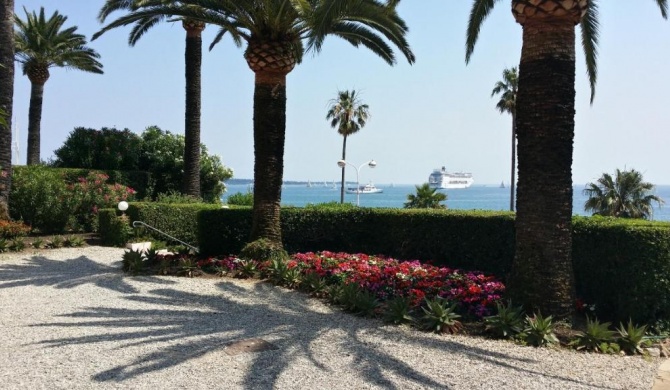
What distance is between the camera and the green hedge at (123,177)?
1889cm

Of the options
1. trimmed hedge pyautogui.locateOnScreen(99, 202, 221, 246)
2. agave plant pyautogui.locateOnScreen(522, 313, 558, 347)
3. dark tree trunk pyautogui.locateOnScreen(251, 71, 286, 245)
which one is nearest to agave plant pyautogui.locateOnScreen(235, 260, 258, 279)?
dark tree trunk pyautogui.locateOnScreen(251, 71, 286, 245)

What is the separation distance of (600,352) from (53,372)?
5481 mm

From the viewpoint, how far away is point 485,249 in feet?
32.0

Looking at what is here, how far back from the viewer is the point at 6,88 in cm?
1559

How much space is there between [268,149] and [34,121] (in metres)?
20.0

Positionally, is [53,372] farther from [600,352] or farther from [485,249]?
[485,249]

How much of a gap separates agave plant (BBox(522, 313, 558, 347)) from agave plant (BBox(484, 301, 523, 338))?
4.9 inches

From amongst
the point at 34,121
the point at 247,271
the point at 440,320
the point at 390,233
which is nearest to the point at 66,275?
the point at 247,271

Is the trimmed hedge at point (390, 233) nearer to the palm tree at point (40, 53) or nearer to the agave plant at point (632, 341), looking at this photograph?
the agave plant at point (632, 341)

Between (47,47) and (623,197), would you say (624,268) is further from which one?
(623,197)

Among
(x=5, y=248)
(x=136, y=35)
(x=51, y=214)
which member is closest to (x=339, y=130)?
(x=136, y=35)

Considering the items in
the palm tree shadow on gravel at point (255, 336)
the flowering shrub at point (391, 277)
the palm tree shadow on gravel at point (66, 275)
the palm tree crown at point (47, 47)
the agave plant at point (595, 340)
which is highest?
the palm tree crown at point (47, 47)

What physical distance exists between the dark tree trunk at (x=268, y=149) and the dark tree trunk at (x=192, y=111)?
872 cm

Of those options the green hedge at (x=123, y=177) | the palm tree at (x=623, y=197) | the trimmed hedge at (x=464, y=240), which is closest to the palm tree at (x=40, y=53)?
the green hedge at (x=123, y=177)
